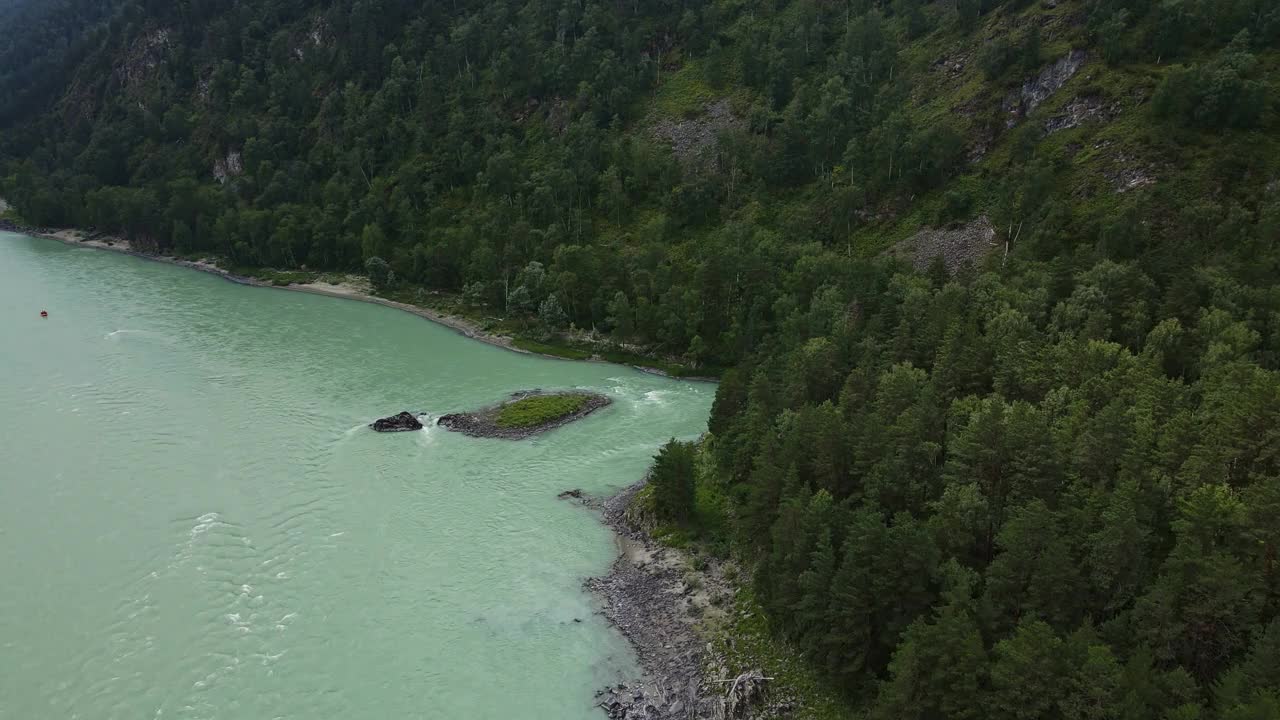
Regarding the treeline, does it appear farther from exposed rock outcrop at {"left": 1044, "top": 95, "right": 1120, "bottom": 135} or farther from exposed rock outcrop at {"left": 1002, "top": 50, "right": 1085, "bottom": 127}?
exposed rock outcrop at {"left": 1044, "top": 95, "right": 1120, "bottom": 135}

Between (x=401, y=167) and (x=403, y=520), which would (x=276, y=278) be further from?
(x=403, y=520)

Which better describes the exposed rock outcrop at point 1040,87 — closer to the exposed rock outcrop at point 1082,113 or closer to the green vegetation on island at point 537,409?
the exposed rock outcrop at point 1082,113

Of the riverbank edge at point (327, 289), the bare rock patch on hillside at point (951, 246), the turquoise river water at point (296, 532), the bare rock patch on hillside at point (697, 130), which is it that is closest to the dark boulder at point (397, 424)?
the turquoise river water at point (296, 532)

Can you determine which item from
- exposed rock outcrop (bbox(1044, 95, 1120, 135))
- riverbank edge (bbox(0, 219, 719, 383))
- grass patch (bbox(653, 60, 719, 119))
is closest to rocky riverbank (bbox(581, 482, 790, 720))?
riverbank edge (bbox(0, 219, 719, 383))

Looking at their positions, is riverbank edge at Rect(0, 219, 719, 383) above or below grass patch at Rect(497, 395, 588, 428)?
above

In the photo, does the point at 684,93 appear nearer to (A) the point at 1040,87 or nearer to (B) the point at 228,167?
(A) the point at 1040,87

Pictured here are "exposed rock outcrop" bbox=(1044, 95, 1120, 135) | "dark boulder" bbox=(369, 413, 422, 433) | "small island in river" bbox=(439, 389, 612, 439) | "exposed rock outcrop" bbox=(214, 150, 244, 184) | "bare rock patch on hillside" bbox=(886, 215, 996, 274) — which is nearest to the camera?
"dark boulder" bbox=(369, 413, 422, 433)

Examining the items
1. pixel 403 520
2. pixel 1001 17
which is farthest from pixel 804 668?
pixel 1001 17
